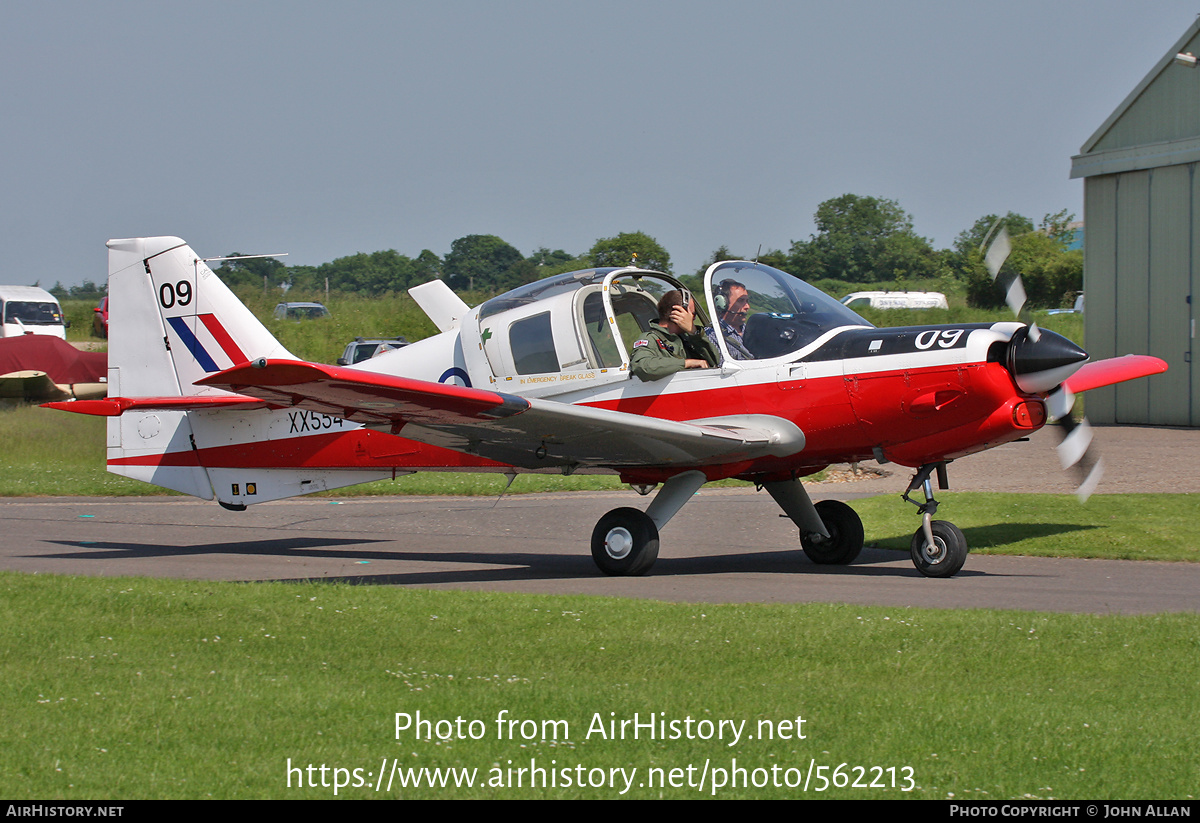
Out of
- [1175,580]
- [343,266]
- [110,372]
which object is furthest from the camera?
[343,266]

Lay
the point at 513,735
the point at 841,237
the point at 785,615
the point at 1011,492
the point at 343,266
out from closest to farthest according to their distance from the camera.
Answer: the point at 513,735, the point at 785,615, the point at 1011,492, the point at 841,237, the point at 343,266

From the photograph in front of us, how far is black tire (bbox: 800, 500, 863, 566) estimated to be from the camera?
33.9 feet

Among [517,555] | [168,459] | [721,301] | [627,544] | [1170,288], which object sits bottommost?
[517,555]

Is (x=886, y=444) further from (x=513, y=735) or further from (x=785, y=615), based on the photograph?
(x=513, y=735)

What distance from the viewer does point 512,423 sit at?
880cm

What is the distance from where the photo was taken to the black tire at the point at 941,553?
9000 mm

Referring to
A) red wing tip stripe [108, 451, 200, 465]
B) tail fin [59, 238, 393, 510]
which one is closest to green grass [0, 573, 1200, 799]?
tail fin [59, 238, 393, 510]

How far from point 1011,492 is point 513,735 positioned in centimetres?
1187

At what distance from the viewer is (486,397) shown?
809 cm

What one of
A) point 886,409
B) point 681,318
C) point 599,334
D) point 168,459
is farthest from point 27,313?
point 886,409

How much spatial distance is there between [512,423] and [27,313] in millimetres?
38775

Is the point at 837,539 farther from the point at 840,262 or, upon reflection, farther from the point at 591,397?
the point at 840,262

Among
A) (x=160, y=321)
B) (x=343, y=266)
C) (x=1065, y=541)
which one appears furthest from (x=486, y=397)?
(x=343, y=266)

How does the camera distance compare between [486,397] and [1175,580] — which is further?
[1175,580]
